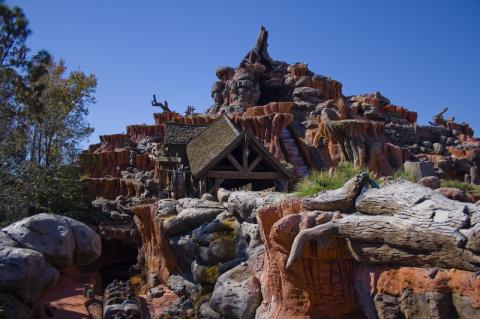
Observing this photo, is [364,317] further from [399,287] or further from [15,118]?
[15,118]

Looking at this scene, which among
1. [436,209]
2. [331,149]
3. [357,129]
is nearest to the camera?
[436,209]

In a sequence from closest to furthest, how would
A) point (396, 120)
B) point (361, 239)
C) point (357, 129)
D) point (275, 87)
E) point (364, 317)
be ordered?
point (361, 239), point (364, 317), point (357, 129), point (396, 120), point (275, 87)

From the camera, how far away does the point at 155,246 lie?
12445 mm

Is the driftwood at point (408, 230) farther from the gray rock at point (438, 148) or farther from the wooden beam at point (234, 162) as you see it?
the gray rock at point (438, 148)

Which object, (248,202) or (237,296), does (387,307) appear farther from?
(248,202)

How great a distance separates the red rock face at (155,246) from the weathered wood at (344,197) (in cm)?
645

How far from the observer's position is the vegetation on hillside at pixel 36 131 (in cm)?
1305

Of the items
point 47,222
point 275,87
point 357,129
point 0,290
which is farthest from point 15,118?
point 275,87

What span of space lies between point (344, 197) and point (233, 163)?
27.3 ft

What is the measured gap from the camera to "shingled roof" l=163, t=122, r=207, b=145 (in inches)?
698

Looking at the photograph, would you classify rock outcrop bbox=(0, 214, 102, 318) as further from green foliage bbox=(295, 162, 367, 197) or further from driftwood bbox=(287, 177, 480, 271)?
driftwood bbox=(287, 177, 480, 271)

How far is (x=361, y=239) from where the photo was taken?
461 centimetres

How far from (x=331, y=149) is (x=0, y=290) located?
69.6 feet

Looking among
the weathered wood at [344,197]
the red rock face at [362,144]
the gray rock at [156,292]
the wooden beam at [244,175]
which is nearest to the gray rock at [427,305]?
the weathered wood at [344,197]
